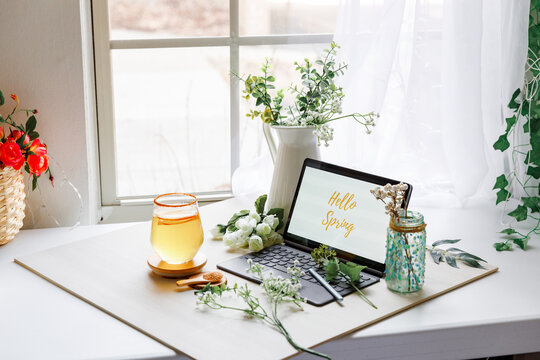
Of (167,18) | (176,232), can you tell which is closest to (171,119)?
(167,18)

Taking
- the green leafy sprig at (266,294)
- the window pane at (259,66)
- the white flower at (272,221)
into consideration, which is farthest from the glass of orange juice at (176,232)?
the window pane at (259,66)

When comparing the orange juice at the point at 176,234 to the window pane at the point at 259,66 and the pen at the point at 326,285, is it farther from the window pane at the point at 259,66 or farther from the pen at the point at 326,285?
the window pane at the point at 259,66

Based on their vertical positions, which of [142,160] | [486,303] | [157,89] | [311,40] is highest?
[311,40]

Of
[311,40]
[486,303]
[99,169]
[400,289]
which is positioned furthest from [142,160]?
[486,303]

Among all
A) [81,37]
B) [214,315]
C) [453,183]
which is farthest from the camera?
[453,183]

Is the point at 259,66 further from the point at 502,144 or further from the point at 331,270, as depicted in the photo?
the point at 331,270

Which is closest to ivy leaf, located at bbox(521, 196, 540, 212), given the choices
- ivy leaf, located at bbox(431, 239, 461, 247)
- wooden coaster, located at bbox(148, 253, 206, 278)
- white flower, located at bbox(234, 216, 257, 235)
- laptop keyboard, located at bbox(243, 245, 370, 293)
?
ivy leaf, located at bbox(431, 239, 461, 247)

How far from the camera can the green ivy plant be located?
5.22 ft

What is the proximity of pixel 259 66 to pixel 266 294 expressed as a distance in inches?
32.7

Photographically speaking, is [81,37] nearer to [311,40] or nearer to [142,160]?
[142,160]

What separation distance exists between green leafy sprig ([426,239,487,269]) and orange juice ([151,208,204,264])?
A: 1.61 ft

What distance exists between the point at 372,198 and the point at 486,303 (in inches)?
11.5

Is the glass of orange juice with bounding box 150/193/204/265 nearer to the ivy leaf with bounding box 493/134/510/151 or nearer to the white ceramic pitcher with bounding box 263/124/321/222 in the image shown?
the white ceramic pitcher with bounding box 263/124/321/222

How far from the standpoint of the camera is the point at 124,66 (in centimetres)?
181
